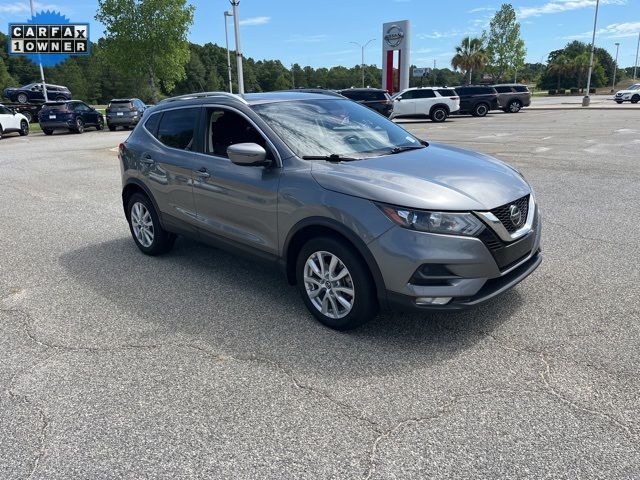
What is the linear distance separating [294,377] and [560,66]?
100194mm

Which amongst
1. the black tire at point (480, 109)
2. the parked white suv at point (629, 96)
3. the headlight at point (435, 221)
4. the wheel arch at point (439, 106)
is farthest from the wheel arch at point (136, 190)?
the parked white suv at point (629, 96)

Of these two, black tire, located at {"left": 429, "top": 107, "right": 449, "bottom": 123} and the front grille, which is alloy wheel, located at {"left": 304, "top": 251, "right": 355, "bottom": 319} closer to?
the front grille

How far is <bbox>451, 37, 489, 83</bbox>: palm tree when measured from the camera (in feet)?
274

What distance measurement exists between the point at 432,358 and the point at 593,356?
1.05m

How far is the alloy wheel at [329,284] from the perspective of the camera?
3.65m

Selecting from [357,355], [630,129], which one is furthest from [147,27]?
[357,355]

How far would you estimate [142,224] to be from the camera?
5777 millimetres

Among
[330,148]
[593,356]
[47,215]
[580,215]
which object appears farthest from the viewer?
[47,215]

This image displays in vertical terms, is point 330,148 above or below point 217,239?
above

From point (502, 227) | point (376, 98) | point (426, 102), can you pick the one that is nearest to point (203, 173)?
point (502, 227)

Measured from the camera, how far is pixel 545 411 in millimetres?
2832

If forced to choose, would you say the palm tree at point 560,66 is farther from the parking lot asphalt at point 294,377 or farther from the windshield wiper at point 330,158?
the windshield wiper at point 330,158

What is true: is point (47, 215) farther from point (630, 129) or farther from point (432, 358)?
point (630, 129)

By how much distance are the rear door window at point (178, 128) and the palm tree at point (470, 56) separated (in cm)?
8658
